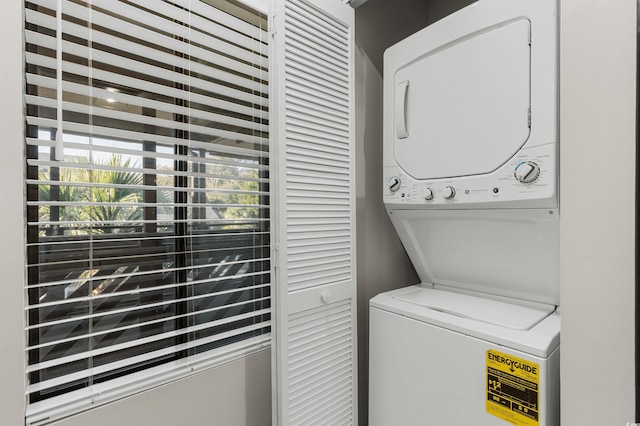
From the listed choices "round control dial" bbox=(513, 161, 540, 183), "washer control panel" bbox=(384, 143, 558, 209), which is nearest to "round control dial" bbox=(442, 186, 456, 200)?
"washer control panel" bbox=(384, 143, 558, 209)

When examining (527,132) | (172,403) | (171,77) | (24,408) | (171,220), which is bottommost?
(172,403)

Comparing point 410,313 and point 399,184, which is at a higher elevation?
point 399,184

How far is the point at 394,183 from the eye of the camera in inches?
58.2

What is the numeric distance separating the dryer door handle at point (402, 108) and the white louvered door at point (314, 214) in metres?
0.21

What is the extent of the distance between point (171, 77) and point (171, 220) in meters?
0.52

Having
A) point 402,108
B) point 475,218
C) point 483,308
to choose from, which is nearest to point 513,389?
point 483,308

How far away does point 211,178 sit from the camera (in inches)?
51.9

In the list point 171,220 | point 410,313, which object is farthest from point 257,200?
point 410,313

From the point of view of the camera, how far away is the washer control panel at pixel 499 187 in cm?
103

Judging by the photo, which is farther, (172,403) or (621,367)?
(172,403)

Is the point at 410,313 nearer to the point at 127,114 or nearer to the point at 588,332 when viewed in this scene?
the point at 588,332

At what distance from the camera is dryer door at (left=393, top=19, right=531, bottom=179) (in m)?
1.10

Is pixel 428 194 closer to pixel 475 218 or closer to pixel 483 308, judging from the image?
pixel 475 218

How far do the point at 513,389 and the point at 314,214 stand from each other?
89cm
